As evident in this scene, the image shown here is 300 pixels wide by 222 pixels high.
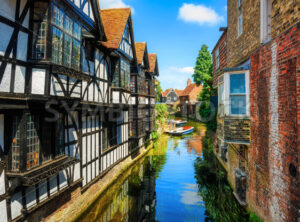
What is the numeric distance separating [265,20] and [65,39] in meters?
7.09

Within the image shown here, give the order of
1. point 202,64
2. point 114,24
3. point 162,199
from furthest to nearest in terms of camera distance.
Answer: point 202,64, point 114,24, point 162,199

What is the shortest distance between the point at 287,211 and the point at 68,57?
8.32 m

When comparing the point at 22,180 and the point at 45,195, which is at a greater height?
the point at 22,180

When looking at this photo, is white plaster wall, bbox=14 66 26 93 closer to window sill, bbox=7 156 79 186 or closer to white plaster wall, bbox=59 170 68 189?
window sill, bbox=7 156 79 186

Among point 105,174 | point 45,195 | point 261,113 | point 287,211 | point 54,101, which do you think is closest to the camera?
point 287,211

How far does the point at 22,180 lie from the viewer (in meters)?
5.03

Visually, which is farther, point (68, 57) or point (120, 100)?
point (120, 100)

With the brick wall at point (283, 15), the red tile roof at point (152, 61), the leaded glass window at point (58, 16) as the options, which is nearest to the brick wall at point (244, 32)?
the brick wall at point (283, 15)

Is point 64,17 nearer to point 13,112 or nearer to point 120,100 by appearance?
point 13,112

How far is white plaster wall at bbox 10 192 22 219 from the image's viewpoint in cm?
512

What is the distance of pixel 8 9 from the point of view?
15.7 feet

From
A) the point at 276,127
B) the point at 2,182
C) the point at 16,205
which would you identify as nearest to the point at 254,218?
the point at 276,127

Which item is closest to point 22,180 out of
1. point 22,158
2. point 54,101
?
→ point 22,158

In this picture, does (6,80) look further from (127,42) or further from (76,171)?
(127,42)
